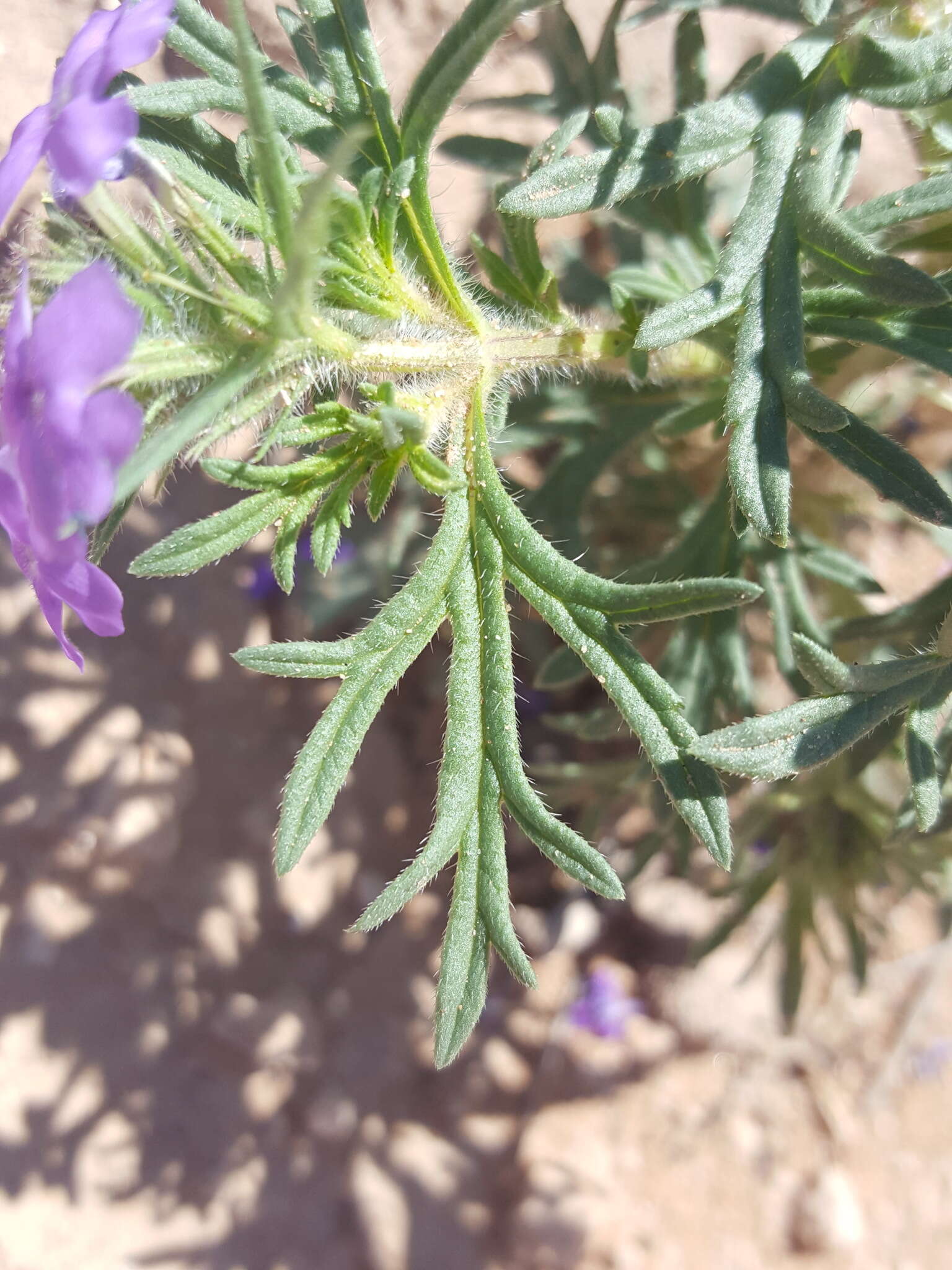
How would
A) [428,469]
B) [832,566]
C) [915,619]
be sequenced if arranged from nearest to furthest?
[428,469] → [915,619] → [832,566]

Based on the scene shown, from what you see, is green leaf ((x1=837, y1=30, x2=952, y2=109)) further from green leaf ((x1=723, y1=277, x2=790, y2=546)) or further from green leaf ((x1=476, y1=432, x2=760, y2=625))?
green leaf ((x1=476, y1=432, x2=760, y2=625))

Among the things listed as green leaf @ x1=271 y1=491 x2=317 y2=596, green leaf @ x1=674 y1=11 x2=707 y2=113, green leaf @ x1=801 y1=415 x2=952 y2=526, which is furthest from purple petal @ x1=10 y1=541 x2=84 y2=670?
green leaf @ x1=674 y1=11 x2=707 y2=113

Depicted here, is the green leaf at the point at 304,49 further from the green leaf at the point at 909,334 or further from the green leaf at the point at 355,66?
the green leaf at the point at 909,334

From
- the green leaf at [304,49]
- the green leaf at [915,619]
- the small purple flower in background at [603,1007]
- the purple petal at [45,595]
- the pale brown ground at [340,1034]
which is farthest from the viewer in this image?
the small purple flower in background at [603,1007]

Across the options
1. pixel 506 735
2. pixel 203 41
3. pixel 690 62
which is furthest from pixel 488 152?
pixel 506 735

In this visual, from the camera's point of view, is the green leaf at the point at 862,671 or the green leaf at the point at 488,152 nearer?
the green leaf at the point at 862,671

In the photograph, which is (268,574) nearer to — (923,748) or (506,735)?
(506,735)

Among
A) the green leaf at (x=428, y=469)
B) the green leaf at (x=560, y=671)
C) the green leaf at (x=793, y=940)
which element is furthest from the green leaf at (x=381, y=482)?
the green leaf at (x=793, y=940)
